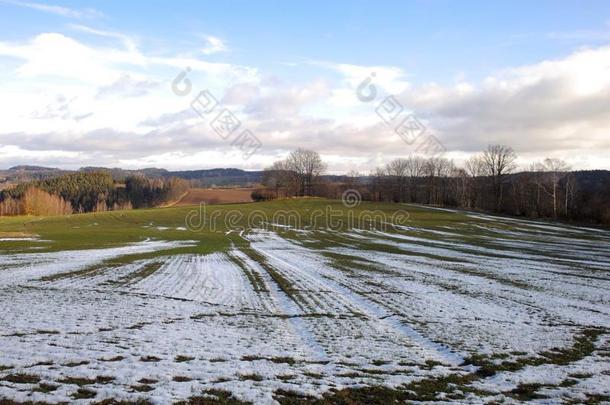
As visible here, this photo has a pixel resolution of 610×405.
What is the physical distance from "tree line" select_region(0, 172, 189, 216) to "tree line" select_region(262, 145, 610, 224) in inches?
1615

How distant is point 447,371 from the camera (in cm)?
980

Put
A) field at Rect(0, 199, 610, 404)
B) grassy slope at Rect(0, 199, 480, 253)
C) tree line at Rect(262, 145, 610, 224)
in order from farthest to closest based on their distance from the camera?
tree line at Rect(262, 145, 610, 224)
grassy slope at Rect(0, 199, 480, 253)
field at Rect(0, 199, 610, 404)

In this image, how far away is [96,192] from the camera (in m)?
171

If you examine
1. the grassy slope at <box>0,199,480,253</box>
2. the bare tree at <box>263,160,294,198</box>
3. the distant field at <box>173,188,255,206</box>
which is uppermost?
the bare tree at <box>263,160,294,198</box>

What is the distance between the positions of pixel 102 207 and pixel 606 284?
15368 centimetres

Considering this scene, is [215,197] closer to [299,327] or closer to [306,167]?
[306,167]

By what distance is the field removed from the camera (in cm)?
840

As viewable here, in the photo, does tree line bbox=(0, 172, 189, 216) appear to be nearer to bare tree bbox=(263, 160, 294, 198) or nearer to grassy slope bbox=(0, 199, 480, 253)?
bare tree bbox=(263, 160, 294, 198)

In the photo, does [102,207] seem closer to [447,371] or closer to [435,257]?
[435,257]

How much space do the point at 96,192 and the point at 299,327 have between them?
578ft

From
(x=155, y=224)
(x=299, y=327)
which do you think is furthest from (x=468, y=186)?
(x=299, y=327)

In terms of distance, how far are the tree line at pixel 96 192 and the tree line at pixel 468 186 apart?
4102cm

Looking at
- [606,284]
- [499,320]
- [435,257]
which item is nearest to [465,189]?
[435,257]

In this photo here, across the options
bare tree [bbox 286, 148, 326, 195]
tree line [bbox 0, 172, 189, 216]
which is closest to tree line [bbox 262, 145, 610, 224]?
bare tree [bbox 286, 148, 326, 195]
